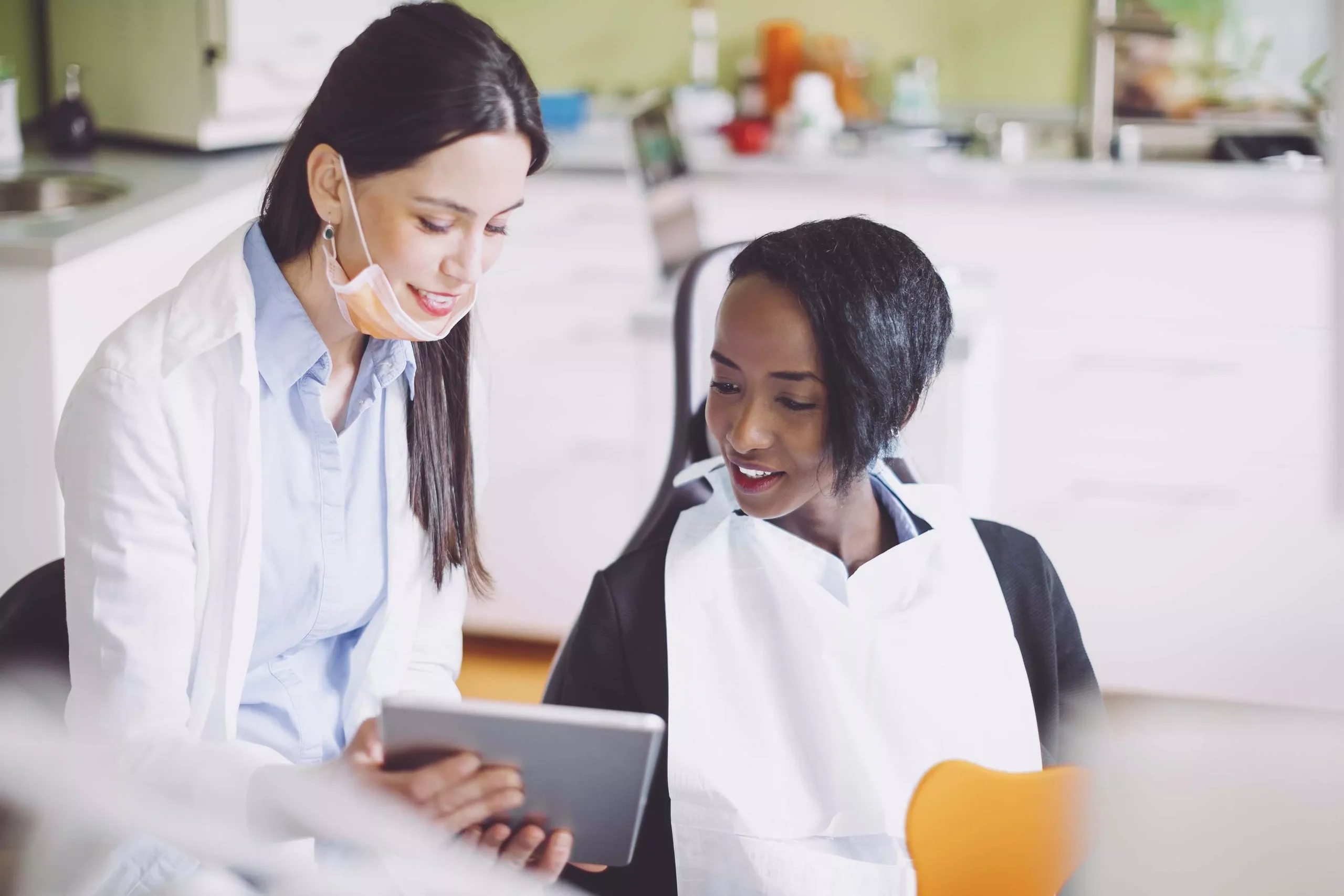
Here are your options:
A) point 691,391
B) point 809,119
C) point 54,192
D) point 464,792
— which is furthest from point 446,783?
point 809,119

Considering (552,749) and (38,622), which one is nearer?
(552,749)

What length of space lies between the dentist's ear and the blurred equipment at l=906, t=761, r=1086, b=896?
0.66m

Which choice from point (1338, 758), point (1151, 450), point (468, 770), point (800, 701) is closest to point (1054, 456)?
point (1151, 450)

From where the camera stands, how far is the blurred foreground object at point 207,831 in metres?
0.54

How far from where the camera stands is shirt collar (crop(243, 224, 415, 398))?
48.0 inches

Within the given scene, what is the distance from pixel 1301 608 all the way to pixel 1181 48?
1.24 m

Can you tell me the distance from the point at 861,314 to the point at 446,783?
0.48 metres

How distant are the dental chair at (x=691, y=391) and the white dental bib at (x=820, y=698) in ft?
0.20

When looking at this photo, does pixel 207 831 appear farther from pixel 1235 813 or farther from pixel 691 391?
pixel 691 391

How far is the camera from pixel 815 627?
3.98ft

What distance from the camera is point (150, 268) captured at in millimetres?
2246

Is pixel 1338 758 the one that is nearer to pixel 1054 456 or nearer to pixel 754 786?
pixel 754 786

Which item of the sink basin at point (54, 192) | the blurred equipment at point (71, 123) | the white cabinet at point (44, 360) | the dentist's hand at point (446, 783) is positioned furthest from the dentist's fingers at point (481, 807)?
the blurred equipment at point (71, 123)

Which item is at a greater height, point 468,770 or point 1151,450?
point 468,770
